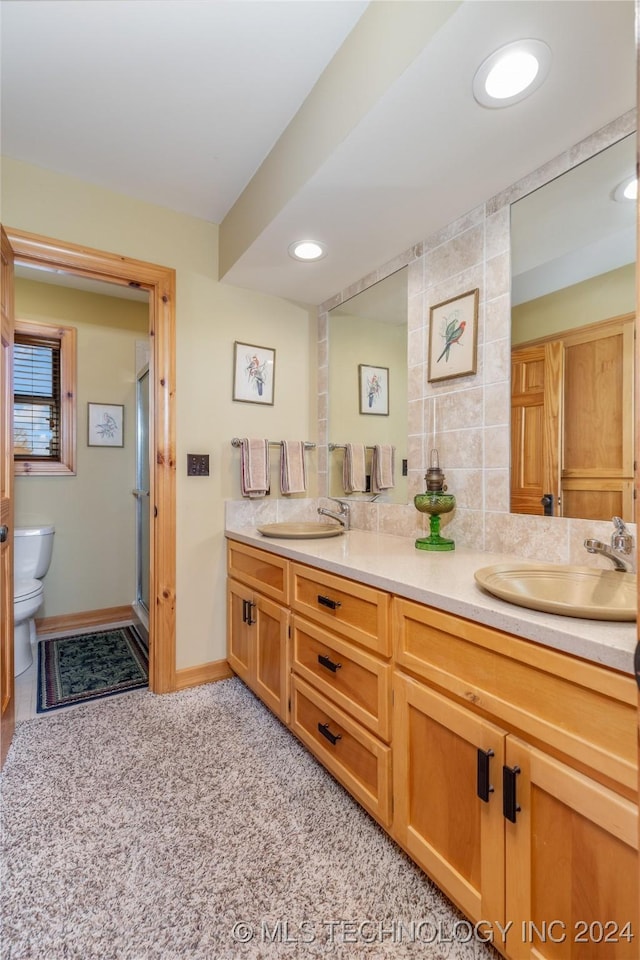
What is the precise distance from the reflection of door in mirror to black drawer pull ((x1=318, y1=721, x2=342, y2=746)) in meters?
1.00

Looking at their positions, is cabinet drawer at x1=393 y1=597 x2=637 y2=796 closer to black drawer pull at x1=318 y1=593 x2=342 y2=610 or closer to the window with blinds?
black drawer pull at x1=318 y1=593 x2=342 y2=610

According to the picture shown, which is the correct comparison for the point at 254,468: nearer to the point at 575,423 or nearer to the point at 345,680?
the point at 345,680

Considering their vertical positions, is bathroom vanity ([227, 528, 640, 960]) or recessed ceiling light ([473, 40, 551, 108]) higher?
recessed ceiling light ([473, 40, 551, 108])

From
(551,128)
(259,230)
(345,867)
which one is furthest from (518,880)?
(259,230)

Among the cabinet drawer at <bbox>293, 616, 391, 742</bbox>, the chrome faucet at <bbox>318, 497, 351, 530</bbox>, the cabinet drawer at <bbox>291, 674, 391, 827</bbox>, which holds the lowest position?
the cabinet drawer at <bbox>291, 674, 391, 827</bbox>

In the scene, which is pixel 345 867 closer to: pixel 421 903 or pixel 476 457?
pixel 421 903

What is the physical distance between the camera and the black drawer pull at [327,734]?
4.86 feet

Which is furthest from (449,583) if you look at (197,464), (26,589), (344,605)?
(26,589)

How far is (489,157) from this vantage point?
1413 mm

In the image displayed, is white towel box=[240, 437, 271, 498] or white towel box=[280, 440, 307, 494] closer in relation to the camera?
white towel box=[240, 437, 271, 498]

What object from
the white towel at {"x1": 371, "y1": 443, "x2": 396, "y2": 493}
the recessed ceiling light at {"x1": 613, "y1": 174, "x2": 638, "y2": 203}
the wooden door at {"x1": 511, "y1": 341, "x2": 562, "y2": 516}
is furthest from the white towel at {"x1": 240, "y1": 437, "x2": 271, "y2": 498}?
the recessed ceiling light at {"x1": 613, "y1": 174, "x2": 638, "y2": 203}

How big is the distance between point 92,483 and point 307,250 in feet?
7.50

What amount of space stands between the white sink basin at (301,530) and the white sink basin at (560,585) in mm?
953

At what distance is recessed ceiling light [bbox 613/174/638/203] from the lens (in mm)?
1261
